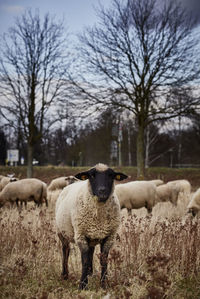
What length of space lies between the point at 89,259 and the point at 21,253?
1340 millimetres

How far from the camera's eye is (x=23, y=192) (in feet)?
35.4

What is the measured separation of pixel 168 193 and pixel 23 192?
5.59 metres

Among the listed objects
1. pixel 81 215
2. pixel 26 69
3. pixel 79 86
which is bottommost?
pixel 81 215

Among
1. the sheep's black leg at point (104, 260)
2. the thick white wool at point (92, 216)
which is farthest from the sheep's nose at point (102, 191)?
the sheep's black leg at point (104, 260)

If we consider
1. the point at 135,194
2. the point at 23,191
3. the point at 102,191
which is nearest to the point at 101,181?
the point at 102,191

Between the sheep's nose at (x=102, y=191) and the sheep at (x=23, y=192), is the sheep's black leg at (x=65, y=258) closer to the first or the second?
the sheep's nose at (x=102, y=191)

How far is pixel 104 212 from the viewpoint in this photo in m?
3.81

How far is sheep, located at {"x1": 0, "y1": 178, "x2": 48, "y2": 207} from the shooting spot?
34.9 ft

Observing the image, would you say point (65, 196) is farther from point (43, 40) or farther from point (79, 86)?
point (43, 40)

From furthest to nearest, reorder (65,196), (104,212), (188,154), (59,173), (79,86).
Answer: (188,154)
(59,173)
(79,86)
(65,196)
(104,212)

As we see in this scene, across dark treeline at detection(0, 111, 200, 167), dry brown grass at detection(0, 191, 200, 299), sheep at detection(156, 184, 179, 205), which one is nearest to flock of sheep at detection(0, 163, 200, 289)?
dry brown grass at detection(0, 191, 200, 299)

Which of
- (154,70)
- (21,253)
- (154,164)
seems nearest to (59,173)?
(154,70)

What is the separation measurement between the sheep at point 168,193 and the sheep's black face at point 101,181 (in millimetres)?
8720

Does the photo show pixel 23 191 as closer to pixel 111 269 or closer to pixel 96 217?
pixel 111 269
